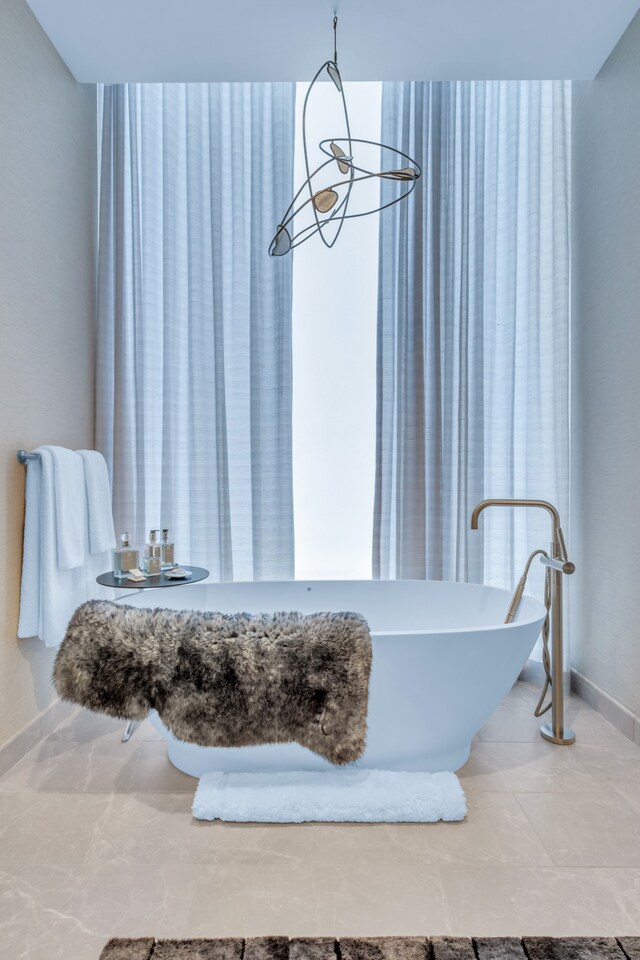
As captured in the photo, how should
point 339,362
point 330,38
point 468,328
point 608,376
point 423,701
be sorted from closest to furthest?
1. point 423,701
2. point 330,38
3. point 608,376
4. point 468,328
5. point 339,362

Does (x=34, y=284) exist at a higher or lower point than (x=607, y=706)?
higher

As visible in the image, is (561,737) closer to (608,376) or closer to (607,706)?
(607,706)

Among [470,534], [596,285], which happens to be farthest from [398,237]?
[470,534]

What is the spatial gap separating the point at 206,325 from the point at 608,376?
1.73 meters

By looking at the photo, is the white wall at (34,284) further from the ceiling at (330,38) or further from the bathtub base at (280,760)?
the bathtub base at (280,760)

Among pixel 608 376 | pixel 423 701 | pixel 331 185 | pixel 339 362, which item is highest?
pixel 331 185

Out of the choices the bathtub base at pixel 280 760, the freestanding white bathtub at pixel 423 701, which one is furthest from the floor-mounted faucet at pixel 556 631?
the bathtub base at pixel 280 760

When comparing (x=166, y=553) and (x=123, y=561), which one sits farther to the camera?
(x=166, y=553)

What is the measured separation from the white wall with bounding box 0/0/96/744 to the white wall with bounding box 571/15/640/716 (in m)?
2.16

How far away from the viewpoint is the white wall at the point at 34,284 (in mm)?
1901

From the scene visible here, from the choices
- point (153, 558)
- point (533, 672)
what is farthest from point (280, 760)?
point (533, 672)

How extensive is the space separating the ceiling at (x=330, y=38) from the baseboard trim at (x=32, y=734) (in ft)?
8.29

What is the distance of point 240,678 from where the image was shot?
5.12ft

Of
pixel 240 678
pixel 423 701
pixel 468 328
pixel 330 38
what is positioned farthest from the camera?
pixel 468 328
